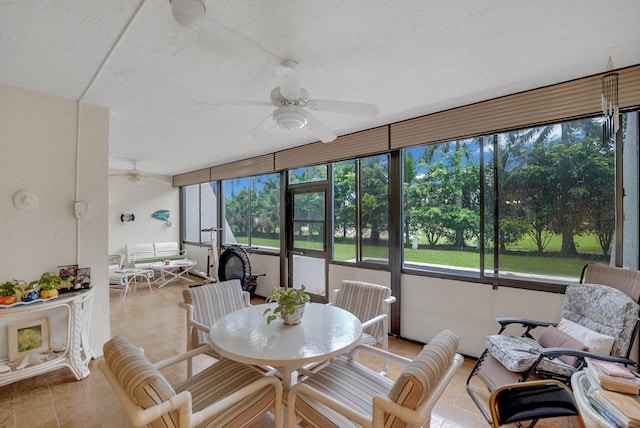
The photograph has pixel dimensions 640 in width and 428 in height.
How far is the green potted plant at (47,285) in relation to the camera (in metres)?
2.41

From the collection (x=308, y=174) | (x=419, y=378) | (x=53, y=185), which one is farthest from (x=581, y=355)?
(x=53, y=185)

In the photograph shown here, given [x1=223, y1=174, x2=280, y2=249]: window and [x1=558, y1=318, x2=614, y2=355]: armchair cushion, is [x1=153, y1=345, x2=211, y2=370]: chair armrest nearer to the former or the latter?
[x1=558, y1=318, x2=614, y2=355]: armchair cushion

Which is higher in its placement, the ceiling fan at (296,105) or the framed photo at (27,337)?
the ceiling fan at (296,105)

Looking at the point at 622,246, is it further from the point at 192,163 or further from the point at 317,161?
the point at 192,163

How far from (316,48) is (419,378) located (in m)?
1.96

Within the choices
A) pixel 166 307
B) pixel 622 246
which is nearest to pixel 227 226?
pixel 166 307

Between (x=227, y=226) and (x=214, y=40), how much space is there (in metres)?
5.06

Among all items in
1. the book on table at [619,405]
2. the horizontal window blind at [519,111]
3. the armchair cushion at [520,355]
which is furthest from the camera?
the horizontal window blind at [519,111]

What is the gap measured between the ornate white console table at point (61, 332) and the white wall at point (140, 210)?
446cm

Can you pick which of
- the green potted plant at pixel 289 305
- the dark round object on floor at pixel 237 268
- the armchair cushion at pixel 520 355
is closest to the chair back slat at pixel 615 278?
the armchair cushion at pixel 520 355

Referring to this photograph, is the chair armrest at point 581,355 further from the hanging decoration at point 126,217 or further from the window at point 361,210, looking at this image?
the hanging decoration at point 126,217

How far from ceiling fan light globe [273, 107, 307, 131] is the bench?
219 inches

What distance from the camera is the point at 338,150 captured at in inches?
155

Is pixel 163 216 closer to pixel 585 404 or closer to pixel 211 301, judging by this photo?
pixel 211 301
